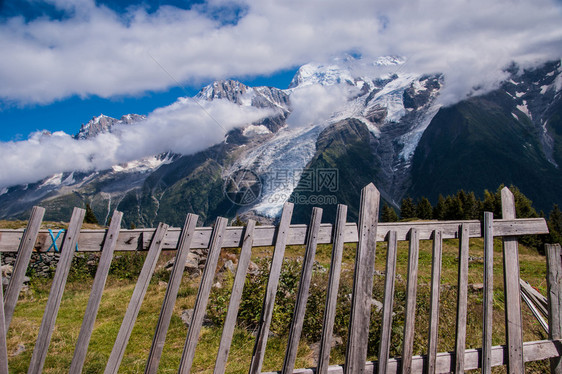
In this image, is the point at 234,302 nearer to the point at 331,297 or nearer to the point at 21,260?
the point at 331,297

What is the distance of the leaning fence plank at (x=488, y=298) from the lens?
5.01 meters

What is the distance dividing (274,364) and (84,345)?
3.73 metres

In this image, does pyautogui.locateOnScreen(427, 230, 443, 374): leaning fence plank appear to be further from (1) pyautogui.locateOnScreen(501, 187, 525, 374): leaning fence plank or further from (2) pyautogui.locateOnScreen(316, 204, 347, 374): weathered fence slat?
(2) pyautogui.locateOnScreen(316, 204, 347, 374): weathered fence slat

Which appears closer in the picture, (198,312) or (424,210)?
(198,312)

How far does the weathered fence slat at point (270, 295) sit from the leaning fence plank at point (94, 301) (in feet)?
6.10

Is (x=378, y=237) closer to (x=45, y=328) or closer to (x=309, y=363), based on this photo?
(x=309, y=363)

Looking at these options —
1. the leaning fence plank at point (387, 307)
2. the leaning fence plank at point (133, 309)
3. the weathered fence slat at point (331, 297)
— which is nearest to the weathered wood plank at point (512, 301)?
the leaning fence plank at point (387, 307)

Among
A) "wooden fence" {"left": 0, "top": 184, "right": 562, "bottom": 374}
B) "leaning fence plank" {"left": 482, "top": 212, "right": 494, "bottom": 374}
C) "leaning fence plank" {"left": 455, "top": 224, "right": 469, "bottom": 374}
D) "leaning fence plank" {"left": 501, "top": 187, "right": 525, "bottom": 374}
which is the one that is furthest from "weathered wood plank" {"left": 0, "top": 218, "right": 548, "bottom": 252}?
"leaning fence plank" {"left": 501, "top": 187, "right": 525, "bottom": 374}

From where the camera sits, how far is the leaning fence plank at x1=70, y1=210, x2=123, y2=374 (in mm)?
3828

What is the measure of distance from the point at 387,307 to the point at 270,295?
165 centimetres

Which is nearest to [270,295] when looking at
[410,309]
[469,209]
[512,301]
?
[410,309]

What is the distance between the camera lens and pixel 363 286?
454 centimetres

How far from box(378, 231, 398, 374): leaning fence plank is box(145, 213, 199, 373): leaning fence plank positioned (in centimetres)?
261

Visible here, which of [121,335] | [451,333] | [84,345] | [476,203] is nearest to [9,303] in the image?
[84,345]
